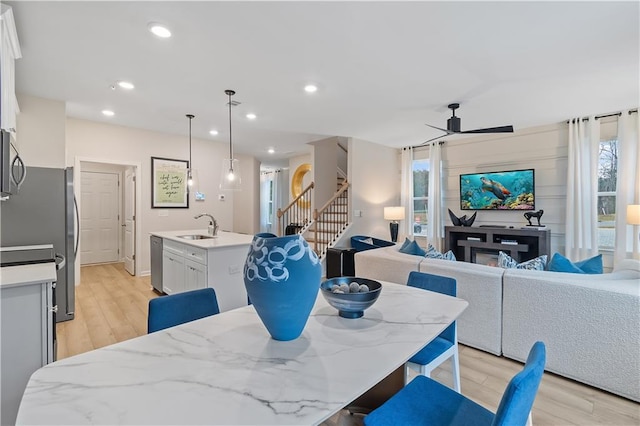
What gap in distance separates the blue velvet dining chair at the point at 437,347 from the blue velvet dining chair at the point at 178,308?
1.12 m

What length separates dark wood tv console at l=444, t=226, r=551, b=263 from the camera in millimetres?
4700

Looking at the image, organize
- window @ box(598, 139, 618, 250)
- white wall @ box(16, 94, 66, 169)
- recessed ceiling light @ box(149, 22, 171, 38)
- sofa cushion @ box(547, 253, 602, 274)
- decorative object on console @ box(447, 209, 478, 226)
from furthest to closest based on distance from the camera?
decorative object on console @ box(447, 209, 478, 226) < window @ box(598, 139, 618, 250) < white wall @ box(16, 94, 66, 169) < sofa cushion @ box(547, 253, 602, 274) < recessed ceiling light @ box(149, 22, 171, 38)

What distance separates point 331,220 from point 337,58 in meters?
4.18

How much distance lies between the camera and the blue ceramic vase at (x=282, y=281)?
1.03 m

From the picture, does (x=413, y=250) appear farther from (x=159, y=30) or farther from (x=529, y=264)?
(x=159, y=30)

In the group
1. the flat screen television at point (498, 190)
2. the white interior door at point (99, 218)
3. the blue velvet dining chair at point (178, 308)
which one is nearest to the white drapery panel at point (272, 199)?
the white interior door at point (99, 218)

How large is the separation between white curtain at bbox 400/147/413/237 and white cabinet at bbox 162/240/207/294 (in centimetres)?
470

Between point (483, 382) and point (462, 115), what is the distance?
3528mm

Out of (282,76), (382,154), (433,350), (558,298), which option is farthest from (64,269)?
(382,154)

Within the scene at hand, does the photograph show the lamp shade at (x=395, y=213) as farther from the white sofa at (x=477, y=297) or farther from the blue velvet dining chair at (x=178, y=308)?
the blue velvet dining chair at (x=178, y=308)

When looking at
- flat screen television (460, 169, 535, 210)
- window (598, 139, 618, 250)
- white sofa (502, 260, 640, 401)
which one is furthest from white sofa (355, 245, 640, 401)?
flat screen television (460, 169, 535, 210)

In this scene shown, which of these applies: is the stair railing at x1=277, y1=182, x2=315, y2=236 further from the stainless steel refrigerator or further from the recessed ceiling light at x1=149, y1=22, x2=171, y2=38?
the recessed ceiling light at x1=149, y1=22, x2=171, y2=38

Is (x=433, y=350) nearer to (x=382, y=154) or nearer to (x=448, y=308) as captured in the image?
(x=448, y=308)

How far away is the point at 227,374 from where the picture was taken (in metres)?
0.90
